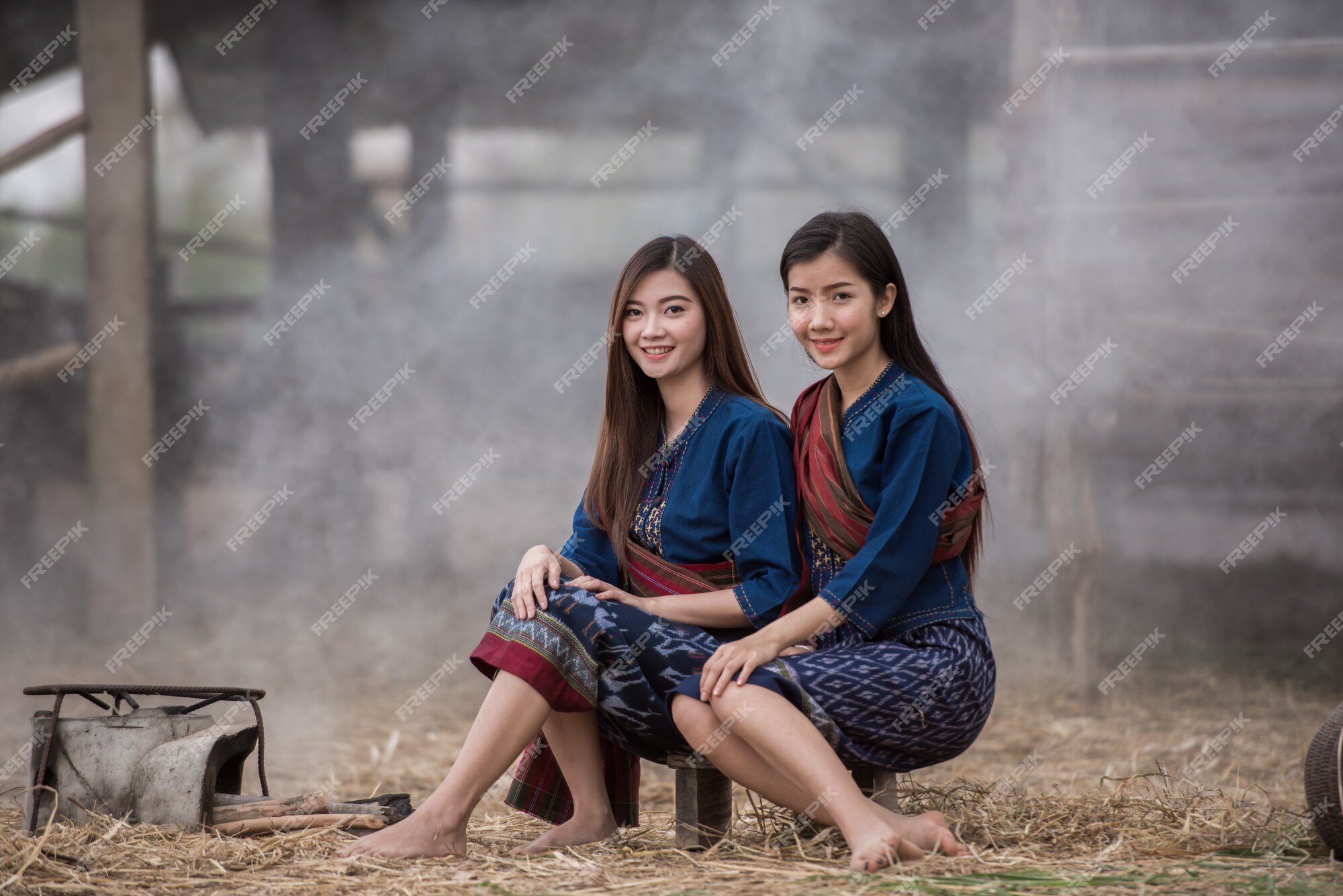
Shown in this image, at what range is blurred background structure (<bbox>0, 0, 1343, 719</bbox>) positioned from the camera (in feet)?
15.3

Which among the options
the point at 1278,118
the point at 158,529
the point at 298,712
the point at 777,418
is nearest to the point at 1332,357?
the point at 1278,118

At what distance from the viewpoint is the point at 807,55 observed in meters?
5.28

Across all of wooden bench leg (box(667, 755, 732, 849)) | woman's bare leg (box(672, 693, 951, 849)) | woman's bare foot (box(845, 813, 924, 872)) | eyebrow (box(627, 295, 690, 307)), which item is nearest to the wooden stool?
wooden bench leg (box(667, 755, 732, 849))

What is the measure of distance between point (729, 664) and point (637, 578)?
17.3 inches

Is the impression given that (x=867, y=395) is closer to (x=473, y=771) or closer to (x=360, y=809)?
(x=473, y=771)

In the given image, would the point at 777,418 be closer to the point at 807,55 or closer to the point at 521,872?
the point at 521,872

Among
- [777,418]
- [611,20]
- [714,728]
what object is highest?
[611,20]

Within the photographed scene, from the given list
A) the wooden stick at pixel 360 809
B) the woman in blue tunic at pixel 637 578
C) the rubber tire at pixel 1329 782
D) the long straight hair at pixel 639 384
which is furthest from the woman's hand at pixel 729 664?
the rubber tire at pixel 1329 782

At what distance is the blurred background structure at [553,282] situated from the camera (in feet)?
15.3

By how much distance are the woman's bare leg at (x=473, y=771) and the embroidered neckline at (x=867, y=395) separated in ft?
2.52

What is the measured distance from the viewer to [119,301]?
534 centimetres

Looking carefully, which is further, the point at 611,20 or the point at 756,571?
the point at 611,20

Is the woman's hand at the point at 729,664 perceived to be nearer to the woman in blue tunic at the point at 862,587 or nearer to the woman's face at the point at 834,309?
the woman in blue tunic at the point at 862,587

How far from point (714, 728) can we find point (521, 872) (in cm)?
41
